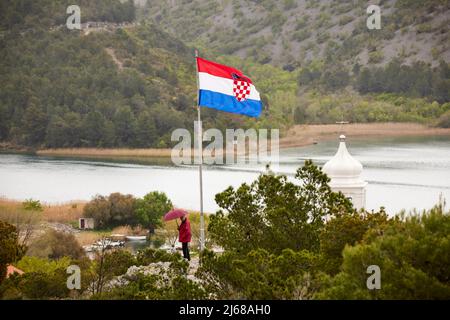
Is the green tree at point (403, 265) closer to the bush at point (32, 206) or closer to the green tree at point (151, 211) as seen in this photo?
the green tree at point (151, 211)

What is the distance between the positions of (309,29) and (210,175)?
87251mm

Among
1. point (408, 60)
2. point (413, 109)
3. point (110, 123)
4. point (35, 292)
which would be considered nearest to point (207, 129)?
point (110, 123)

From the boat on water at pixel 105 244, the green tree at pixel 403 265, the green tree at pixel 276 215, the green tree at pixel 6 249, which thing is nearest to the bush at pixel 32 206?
the boat on water at pixel 105 244

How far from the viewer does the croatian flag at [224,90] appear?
21.6 m

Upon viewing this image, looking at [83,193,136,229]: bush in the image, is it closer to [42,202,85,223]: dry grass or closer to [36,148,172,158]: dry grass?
[42,202,85,223]: dry grass

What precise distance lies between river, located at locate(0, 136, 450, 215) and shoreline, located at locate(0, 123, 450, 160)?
2.61 metres

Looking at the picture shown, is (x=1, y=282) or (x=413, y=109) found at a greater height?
(x=413, y=109)

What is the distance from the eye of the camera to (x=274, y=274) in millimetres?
18438

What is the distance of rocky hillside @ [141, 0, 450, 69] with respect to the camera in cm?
12912

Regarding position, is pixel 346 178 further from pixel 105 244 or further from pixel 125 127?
pixel 125 127

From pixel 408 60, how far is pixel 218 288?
107 meters

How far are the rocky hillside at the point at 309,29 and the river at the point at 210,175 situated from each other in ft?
130

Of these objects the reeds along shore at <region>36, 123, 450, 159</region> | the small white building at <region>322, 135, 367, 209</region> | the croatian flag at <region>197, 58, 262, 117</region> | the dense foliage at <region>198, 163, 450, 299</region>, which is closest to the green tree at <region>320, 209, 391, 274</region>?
the dense foliage at <region>198, 163, 450, 299</region>

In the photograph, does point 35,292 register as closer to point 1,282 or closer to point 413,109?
point 1,282
